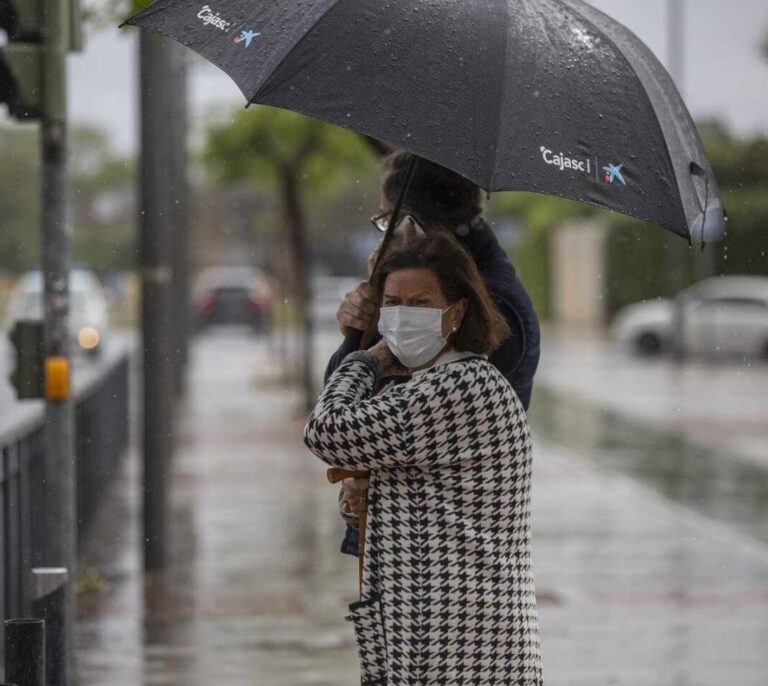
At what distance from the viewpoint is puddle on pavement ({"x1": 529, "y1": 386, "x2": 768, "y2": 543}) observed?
11.8m

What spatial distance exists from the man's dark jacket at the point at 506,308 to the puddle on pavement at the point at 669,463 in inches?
263

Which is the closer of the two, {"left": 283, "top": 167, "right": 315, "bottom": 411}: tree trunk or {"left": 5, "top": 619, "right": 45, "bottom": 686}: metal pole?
{"left": 5, "top": 619, "right": 45, "bottom": 686}: metal pole

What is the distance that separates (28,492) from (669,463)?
8500mm

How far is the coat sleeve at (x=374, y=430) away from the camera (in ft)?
11.7

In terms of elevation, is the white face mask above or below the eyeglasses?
below

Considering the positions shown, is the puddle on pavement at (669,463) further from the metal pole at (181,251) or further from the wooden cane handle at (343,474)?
the wooden cane handle at (343,474)

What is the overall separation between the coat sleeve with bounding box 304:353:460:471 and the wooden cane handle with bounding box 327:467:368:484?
58 millimetres

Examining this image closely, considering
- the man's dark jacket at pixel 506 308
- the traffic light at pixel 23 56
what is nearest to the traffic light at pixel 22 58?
the traffic light at pixel 23 56

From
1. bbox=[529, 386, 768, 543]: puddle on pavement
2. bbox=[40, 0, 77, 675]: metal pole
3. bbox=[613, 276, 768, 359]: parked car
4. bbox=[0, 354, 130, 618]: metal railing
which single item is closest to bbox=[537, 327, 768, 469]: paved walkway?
bbox=[529, 386, 768, 543]: puddle on pavement

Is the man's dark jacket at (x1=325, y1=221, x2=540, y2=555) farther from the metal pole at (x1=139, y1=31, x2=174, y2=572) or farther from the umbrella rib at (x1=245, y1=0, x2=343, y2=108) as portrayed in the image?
the metal pole at (x1=139, y1=31, x2=174, y2=572)

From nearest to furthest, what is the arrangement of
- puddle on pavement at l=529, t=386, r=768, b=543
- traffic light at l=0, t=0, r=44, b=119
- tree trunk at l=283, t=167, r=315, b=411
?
traffic light at l=0, t=0, r=44, b=119 < puddle on pavement at l=529, t=386, r=768, b=543 < tree trunk at l=283, t=167, r=315, b=411

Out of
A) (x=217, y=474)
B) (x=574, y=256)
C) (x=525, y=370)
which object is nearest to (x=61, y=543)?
(x=525, y=370)

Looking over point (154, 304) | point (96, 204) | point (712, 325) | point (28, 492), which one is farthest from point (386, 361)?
point (96, 204)

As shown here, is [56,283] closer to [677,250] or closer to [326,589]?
[326,589]
